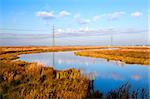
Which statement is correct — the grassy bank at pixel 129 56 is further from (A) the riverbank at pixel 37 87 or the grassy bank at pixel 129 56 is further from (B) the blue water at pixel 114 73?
(A) the riverbank at pixel 37 87

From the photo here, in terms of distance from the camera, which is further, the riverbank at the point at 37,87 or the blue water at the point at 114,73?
the blue water at the point at 114,73

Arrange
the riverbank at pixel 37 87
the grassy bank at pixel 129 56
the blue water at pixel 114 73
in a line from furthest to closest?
1. the grassy bank at pixel 129 56
2. the blue water at pixel 114 73
3. the riverbank at pixel 37 87

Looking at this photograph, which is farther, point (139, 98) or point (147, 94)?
point (147, 94)

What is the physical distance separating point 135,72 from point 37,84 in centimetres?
1481

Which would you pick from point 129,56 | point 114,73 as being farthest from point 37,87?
point 129,56

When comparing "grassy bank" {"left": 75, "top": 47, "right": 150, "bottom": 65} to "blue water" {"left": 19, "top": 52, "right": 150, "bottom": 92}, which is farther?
"grassy bank" {"left": 75, "top": 47, "right": 150, "bottom": 65}

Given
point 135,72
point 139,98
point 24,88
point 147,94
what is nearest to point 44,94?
point 24,88

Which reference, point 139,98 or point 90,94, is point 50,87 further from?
point 139,98

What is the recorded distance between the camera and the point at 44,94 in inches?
469

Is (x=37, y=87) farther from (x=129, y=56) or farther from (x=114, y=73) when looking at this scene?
(x=129, y=56)

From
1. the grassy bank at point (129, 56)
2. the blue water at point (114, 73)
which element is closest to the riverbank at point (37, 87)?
the blue water at point (114, 73)

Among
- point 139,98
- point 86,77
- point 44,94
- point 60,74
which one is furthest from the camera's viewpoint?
point 60,74

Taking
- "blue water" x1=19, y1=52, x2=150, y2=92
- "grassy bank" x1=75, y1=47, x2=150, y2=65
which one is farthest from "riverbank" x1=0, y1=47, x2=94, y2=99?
"grassy bank" x1=75, y1=47, x2=150, y2=65

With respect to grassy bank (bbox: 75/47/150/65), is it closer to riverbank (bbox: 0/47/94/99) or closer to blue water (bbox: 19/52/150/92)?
blue water (bbox: 19/52/150/92)
